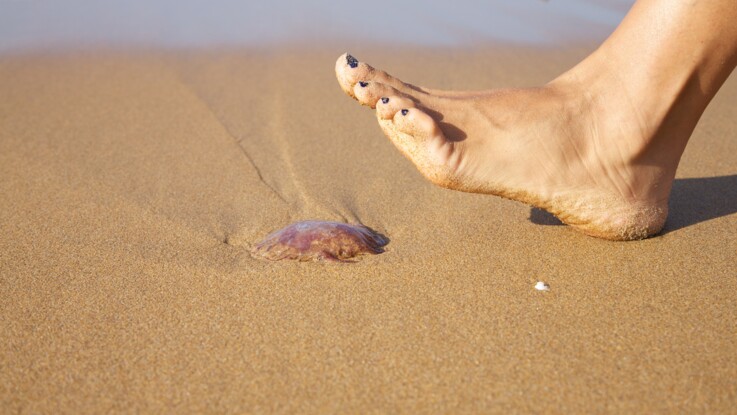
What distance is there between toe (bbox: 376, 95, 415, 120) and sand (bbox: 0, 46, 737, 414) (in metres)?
0.40

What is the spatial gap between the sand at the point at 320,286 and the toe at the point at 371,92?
43 centimetres

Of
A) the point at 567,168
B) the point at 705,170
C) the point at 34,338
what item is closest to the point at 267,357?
the point at 34,338

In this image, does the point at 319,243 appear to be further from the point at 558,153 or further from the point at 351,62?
the point at 558,153

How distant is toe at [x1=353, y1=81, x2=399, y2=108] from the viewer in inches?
87.0

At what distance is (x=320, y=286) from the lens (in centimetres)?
198

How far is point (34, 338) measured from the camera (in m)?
1.74

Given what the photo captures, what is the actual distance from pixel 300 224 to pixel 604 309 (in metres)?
0.94

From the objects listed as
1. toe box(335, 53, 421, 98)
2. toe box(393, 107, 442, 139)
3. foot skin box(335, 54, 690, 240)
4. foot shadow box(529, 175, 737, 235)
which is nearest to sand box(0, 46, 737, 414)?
foot shadow box(529, 175, 737, 235)

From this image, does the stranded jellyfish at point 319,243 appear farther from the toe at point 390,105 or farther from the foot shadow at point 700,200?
the foot shadow at point 700,200

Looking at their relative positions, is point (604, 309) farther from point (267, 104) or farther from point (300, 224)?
point (267, 104)

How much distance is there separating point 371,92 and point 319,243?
1.55ft

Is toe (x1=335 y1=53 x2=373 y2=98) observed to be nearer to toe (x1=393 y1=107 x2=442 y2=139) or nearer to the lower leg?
the lower leg

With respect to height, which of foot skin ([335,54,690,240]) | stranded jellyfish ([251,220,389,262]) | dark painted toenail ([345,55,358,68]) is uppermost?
dark painted toenail ([345,55,358,68])

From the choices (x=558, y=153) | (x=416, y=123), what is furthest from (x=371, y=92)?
(x=558, y=153)
